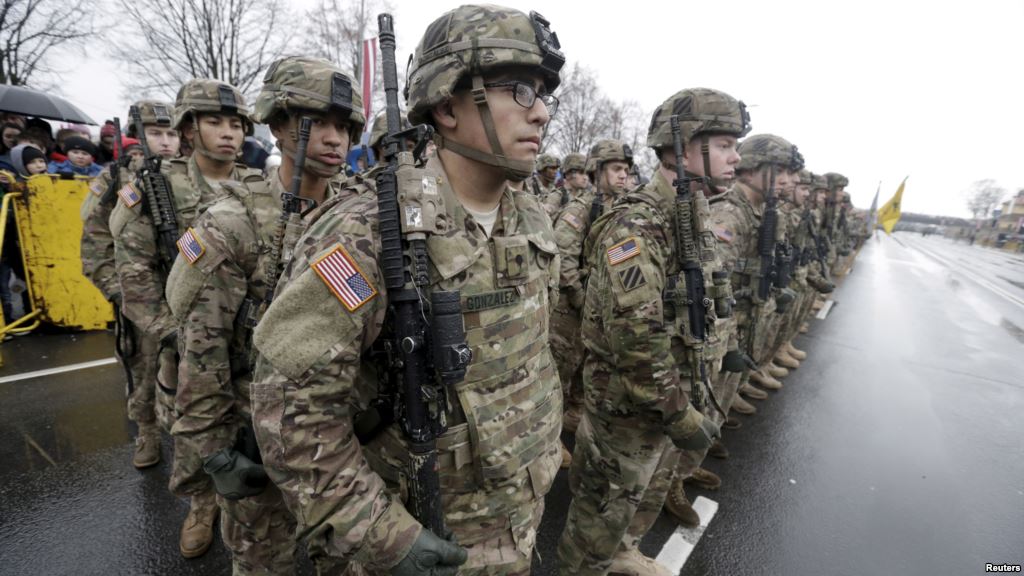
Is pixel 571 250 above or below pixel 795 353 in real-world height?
above

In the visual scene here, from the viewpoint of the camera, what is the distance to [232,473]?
1.79 meters

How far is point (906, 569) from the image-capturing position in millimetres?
3119

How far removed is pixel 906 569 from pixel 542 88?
406cm

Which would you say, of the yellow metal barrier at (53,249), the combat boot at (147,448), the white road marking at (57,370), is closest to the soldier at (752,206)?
the combat boot at (147,448)

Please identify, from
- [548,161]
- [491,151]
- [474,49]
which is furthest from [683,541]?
[548,161]

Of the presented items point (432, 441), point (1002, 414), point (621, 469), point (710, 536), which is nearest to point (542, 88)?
point (432, 441)

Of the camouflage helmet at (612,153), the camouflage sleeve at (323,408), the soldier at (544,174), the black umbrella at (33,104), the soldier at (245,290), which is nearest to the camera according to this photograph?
the camouflage sleeve at (323,408)

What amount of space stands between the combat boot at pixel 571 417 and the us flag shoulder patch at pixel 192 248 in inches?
146

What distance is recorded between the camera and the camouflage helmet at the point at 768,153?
4.41m

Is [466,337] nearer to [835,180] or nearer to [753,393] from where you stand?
[753,393]

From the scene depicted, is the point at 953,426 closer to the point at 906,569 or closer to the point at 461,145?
the point at 906,569

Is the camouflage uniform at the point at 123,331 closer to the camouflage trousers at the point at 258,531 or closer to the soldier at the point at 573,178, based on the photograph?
the camouflage trousers at the point at 258,531

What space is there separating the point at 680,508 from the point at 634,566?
0.83 m

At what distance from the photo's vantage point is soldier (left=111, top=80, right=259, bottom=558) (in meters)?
2.67
